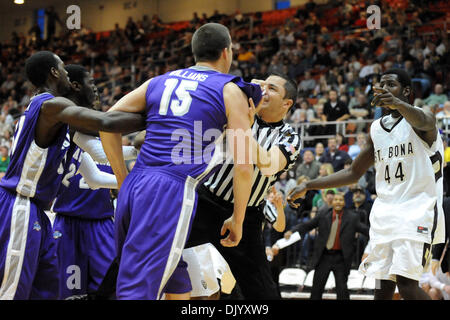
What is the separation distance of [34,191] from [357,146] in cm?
972

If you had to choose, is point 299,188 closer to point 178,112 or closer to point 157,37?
point 178,112

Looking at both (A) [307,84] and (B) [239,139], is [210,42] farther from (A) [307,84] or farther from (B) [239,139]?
(A) [307,84]

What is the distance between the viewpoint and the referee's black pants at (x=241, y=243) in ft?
14.8

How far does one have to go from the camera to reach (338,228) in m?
9.90

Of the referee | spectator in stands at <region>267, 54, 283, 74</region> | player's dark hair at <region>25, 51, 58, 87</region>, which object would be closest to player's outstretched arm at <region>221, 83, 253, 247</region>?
the referee

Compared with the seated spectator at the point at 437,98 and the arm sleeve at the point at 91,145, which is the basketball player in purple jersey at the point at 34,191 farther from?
the seated spectator at the point at 437,98

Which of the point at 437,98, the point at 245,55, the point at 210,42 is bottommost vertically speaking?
the point at 437,98

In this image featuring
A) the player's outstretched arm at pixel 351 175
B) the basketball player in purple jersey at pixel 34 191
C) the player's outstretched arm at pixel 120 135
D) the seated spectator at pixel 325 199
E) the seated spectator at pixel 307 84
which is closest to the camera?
the player's outstretched arm at pixel 120 135

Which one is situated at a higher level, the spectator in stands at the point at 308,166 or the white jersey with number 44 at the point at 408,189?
the white jersey with number 44 at the point at 408,189

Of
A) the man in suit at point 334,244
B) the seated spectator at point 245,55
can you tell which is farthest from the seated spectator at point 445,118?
the seated spectator at point 245,55

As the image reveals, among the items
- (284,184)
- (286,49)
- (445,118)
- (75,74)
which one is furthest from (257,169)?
(286,49)

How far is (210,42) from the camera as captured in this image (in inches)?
151

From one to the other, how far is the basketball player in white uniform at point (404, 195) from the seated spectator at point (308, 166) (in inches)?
292

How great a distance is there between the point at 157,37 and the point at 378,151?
848 inches
